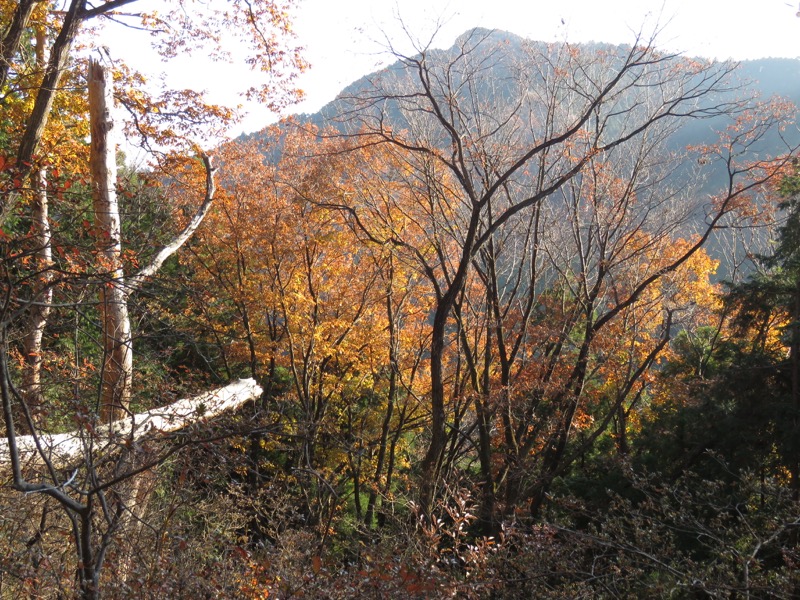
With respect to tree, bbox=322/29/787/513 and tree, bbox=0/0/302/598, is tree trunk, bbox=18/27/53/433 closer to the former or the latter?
tree, bbox=0/0/302/598

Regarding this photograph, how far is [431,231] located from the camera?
12.0 meters

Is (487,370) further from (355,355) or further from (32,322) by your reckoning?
(32,322)

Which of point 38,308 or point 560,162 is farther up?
point 560,162

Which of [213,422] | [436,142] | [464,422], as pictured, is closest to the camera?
[213,422]

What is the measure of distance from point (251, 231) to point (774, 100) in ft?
34.9

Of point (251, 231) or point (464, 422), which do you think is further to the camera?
point (464, 422)

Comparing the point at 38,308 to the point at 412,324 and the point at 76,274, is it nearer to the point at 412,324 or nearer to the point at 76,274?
the point at 76,274

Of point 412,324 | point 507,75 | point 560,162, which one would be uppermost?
point 507,75

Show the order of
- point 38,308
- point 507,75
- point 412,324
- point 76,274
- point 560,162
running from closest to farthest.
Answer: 1. point 76,274
2. point 38,308
3. point 560,162
4. point 507,75
5. point 412,324

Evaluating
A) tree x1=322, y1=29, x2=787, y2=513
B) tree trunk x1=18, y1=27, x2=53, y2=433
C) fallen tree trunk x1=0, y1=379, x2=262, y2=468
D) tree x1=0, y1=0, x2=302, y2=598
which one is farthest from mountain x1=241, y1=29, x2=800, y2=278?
fallen tree trunk x1=0, y1=379, x2=262, y2=468

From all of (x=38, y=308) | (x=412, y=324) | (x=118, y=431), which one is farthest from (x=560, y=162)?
(x=118, y=431)

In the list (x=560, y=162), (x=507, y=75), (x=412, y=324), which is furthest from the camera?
(x=412, y=324)

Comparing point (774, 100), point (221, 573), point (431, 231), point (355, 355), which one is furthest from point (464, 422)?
point (221, 573)

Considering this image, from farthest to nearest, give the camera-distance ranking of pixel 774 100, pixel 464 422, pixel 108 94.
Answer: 1. pixel 464 422
2. pixel 774 100
3. pixel 108 94
